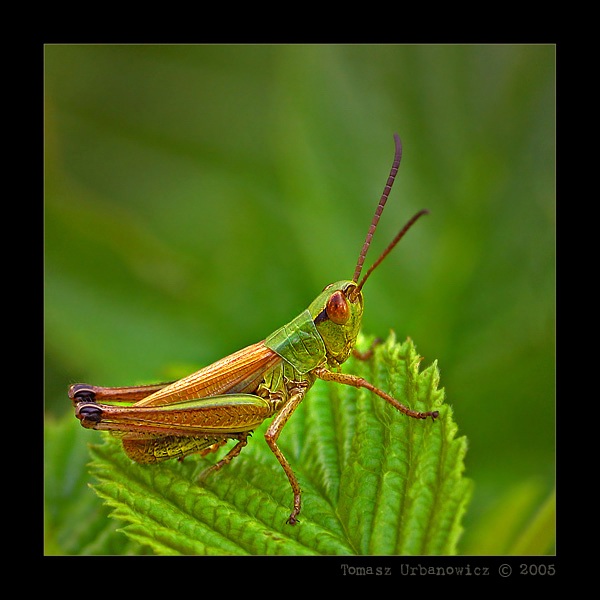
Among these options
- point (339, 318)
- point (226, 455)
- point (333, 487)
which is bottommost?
point (333, 487)

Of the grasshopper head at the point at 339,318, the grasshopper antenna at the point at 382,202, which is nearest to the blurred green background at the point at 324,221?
the grasshopper head at the point at 339,318

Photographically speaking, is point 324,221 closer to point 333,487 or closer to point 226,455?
point 226,455

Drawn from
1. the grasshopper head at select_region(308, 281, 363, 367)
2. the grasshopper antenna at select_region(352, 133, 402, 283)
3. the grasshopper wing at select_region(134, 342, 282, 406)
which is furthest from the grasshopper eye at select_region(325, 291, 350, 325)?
the grasshopper wing at select_region(134, 342, 282, 406)

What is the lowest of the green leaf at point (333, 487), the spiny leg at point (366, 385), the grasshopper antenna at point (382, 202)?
the green leaf at point (333, 487)

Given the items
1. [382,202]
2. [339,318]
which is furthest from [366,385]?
[382,202]

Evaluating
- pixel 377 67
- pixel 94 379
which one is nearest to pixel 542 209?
pixel 377 67

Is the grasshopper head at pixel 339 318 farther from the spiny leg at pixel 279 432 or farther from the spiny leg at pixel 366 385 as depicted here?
the spiny leg at pixel 279 432

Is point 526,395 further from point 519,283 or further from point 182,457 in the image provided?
point 182,457

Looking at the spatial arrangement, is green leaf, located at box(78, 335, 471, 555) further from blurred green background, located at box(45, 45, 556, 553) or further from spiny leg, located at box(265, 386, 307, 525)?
blurred green background, located at box(45, 45, 556, 553)
